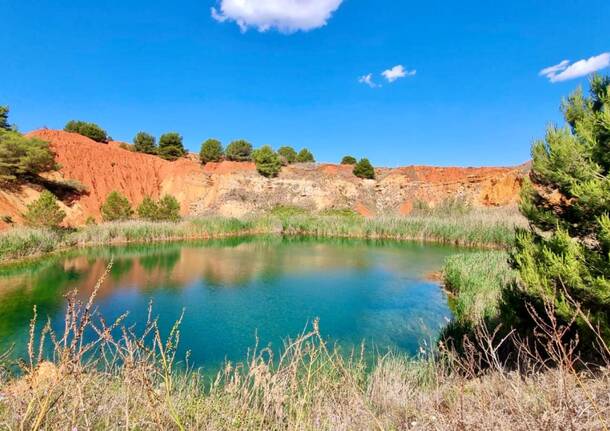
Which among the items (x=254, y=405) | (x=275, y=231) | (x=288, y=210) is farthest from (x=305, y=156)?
(x=254, y=405)

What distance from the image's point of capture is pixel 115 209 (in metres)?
22.9

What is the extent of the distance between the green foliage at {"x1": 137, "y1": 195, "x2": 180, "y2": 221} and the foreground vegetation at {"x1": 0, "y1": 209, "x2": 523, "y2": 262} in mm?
969

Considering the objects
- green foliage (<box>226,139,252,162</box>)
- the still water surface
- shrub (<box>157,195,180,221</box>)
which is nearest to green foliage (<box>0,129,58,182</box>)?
shrub (<box>157,195,180,221</box>)

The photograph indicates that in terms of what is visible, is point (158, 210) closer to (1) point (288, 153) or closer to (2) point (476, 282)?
(2) point (476, 282)

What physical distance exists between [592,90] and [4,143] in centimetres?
2897

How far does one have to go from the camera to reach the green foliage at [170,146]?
4094 cm

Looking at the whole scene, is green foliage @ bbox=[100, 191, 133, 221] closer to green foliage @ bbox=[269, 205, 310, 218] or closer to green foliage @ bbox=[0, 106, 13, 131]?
green foliage @ bbox=[0, 106, 13, 131]

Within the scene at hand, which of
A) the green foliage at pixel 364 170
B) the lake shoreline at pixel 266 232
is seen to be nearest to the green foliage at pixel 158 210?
the lake shoreline at pixel 266 232

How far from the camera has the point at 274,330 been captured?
8.05m

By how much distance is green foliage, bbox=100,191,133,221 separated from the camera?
2281 centimetres

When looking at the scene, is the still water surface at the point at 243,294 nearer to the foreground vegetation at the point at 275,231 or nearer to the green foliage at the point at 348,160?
the foreground vegetation at the point at 275,231

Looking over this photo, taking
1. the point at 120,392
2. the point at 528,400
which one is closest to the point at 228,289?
the point at 120,392

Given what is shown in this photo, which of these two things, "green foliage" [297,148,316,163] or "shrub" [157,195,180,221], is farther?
"green foliage" [297,148,316,163]

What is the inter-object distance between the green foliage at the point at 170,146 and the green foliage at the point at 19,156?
50.7 ft
